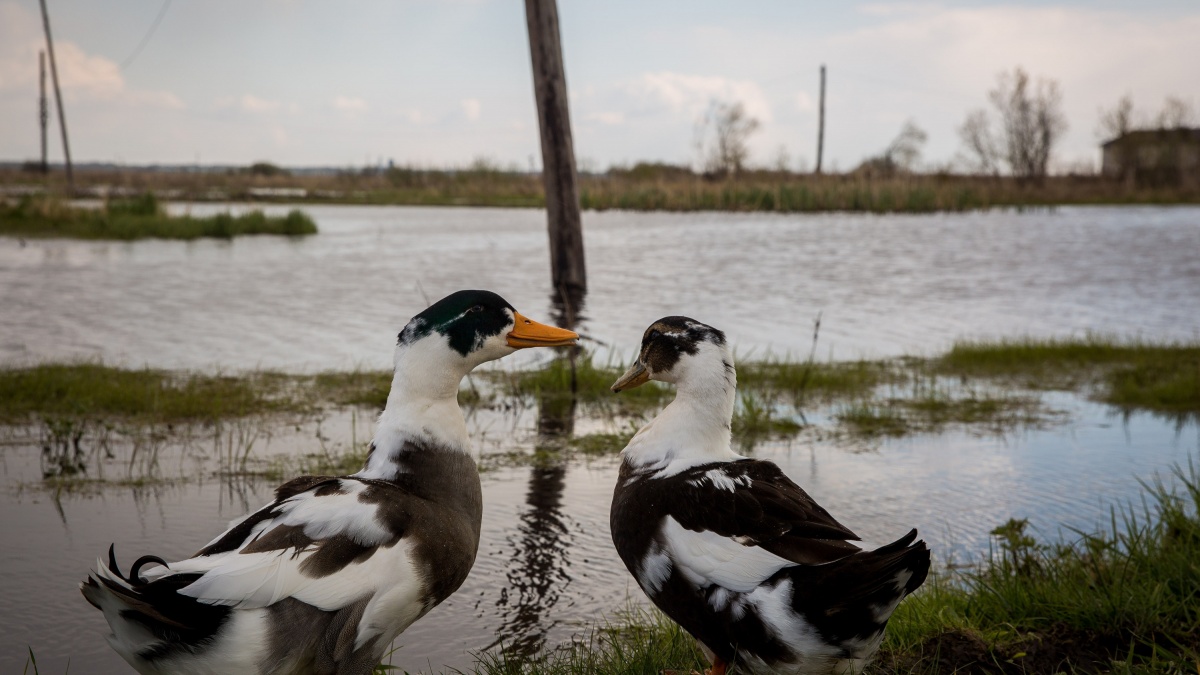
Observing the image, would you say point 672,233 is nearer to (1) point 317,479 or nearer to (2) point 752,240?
(2) point 752,240

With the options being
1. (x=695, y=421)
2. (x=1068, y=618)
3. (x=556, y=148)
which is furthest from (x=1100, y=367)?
(x=695, y=421)

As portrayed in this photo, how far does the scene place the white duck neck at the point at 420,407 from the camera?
3322mm

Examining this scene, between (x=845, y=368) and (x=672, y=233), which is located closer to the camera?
(x=845, y=368)

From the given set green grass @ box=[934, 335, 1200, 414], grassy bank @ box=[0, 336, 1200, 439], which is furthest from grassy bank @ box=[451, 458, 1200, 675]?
green grass @ box=[934, 335, 1200, 414]

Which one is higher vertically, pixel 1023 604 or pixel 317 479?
pixel 317 479

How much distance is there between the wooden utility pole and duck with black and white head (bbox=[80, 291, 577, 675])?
7.27 meters

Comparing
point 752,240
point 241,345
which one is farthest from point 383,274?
point 752,240

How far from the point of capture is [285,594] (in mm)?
2695

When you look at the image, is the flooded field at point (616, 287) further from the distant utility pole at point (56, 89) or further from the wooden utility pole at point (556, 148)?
the distant utility pole at point (56, 89)

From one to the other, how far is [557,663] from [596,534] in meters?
1.79

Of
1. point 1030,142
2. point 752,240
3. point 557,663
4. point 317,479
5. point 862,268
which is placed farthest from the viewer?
point 1030,142

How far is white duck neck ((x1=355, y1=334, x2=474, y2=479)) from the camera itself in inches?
131

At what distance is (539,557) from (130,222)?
21090mm

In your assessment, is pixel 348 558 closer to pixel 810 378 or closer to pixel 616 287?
pixel 810 378
